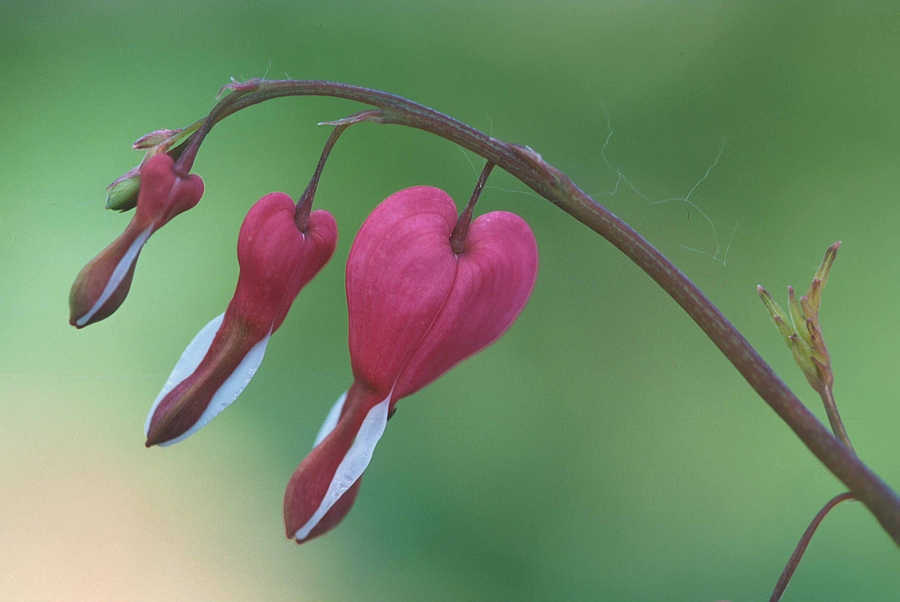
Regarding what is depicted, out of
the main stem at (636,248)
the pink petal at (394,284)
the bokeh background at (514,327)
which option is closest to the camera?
the main stem at (636,248)

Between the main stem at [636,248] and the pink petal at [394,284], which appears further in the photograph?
the pink petal at [394,284]

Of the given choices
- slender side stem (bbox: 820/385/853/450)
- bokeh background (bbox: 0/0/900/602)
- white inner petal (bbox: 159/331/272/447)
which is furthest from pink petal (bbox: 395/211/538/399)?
bokeh background (bbox: 0/0/900/602)

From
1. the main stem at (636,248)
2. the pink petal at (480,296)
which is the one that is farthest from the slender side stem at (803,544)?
the pink petal at (480,296)

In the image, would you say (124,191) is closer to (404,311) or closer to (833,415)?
(404,311)

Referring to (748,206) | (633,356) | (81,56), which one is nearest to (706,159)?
(748,206)

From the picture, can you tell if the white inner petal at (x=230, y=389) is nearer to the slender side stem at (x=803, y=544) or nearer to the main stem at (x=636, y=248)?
the main stem at (x=636, y=248)

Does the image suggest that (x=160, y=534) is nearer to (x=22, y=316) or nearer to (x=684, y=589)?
(x=22, y=316)

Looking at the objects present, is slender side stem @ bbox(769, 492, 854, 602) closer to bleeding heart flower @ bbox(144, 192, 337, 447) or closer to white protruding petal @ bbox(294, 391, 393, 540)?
white protruding petal @ bbox(294, 391, 393, 540)
